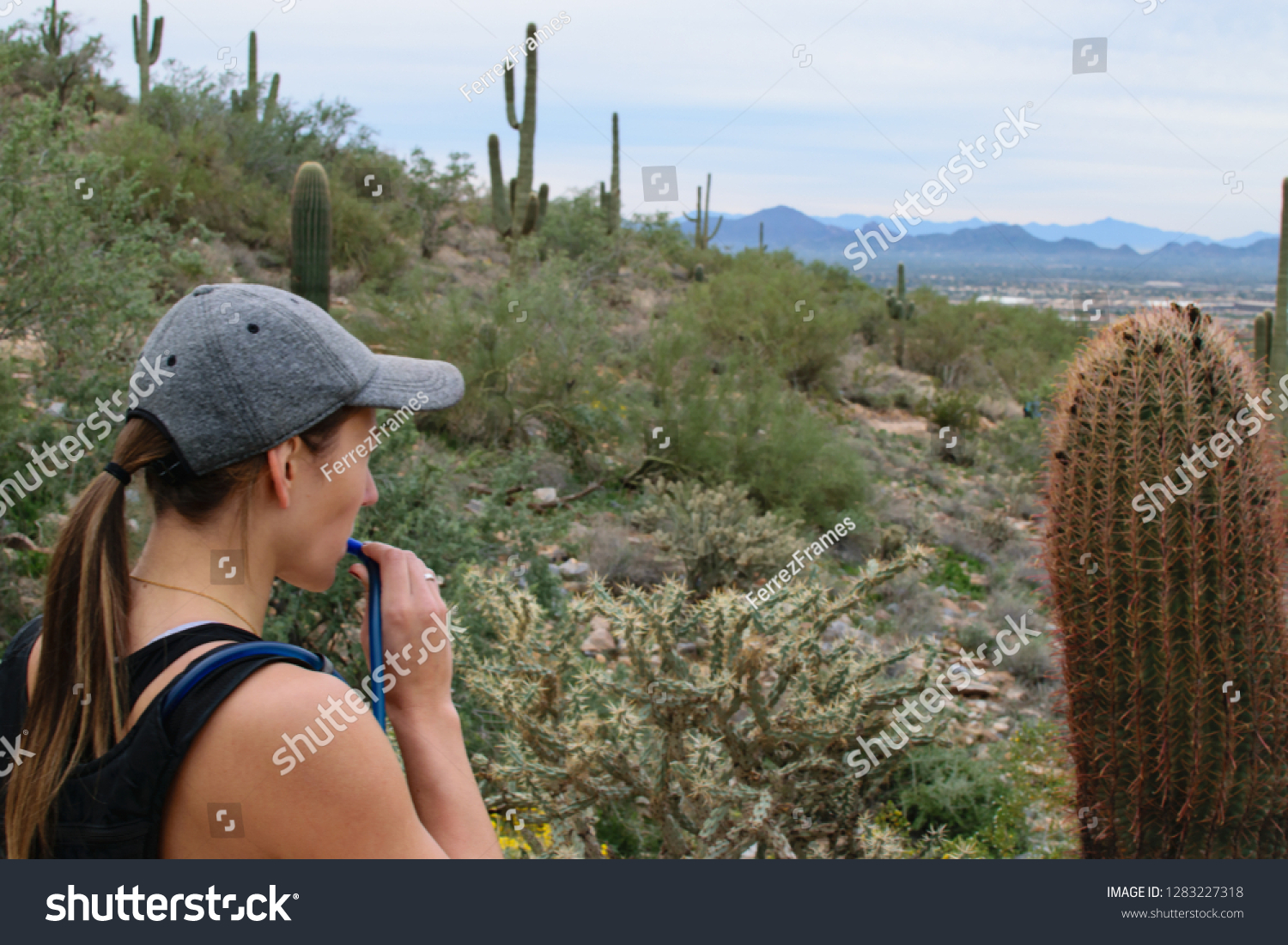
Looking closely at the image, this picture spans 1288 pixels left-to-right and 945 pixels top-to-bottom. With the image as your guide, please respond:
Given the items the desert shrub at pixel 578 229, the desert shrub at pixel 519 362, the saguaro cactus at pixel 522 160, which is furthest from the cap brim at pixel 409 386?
the desert shrub at pixel 578 229

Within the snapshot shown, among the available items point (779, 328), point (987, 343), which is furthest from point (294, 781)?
point (987, 343)

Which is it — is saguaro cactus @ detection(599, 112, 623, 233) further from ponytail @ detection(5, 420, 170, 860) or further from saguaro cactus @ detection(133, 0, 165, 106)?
ponytail @ detection(5, 420, 170, 860)

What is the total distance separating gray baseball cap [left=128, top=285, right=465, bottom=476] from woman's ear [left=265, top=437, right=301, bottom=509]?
21 millimetres

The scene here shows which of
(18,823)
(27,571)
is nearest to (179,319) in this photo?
(18,823)

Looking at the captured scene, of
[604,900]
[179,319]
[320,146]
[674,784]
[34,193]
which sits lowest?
[674,784]

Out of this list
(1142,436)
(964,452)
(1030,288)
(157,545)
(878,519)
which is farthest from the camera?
(1030,288)

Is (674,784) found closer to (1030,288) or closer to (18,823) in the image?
(18,823)

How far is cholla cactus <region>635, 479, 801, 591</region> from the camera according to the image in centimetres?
586

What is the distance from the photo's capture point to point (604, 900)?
1.52 meters

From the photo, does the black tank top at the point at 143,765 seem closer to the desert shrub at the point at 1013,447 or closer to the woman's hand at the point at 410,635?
the woman's hand at the point at 410,635

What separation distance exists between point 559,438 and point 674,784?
553 centimetres

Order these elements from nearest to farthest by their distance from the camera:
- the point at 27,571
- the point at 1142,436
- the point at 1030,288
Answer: the point at 1142,436 < the point at 27,571 < the point at 1030,288

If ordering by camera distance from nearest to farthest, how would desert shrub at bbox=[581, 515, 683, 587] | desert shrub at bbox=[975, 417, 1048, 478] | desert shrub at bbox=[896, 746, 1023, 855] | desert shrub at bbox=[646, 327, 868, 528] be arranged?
desert shrub at bbox=[896, 746, 1023, 855], desert shrub at bbox=[581, 515, 683, 587], desert shrub at bbox=[646, 327, 868, 528], desert shrub at bbox=[975, 417, 1048, 478]

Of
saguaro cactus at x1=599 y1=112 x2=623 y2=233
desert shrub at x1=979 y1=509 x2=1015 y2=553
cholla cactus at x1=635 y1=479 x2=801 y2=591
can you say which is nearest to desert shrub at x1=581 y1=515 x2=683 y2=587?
cholla cactus at x1=635 y1=479 x2=801 y2=591
